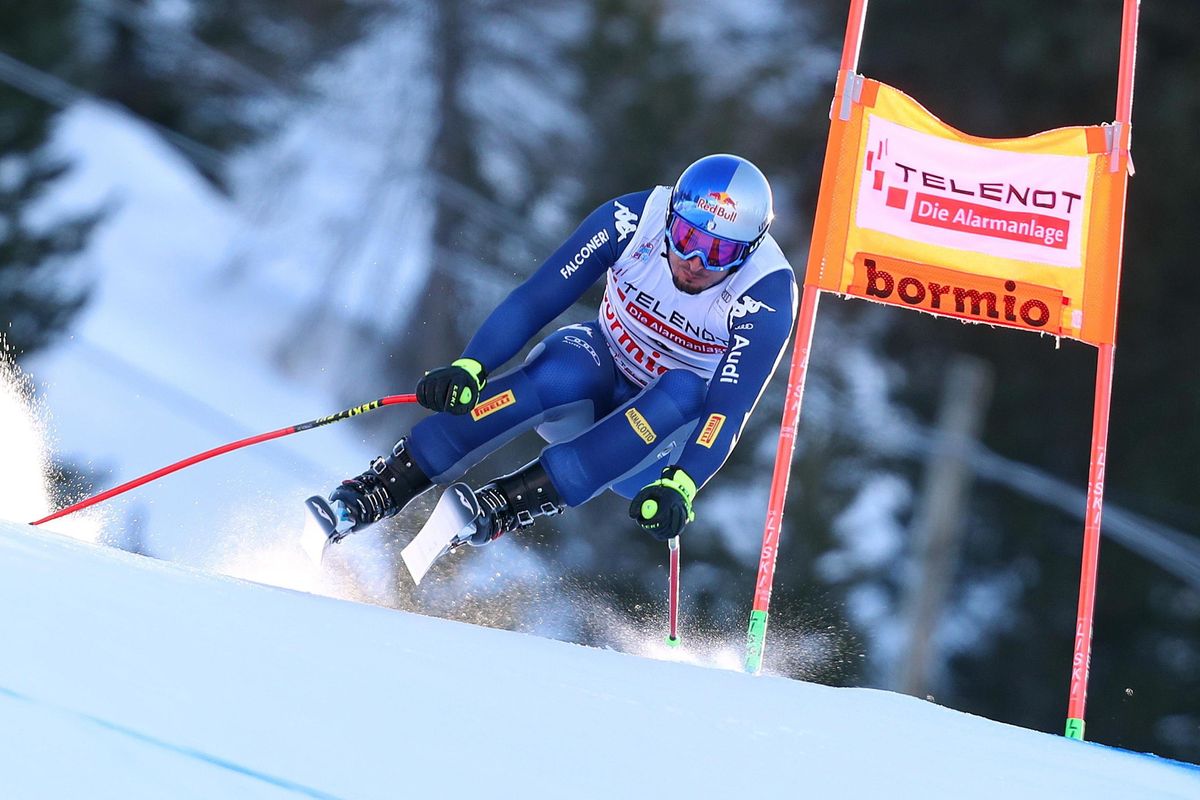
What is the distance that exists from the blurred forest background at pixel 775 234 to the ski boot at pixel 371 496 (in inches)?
327

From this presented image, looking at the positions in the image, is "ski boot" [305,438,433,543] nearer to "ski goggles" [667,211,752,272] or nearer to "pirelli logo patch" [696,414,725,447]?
"pirelli logo patch" [696,414,725,447]

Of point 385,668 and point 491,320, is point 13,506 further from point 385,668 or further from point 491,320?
point 385,668

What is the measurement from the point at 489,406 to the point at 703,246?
2.23 feet

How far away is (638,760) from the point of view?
217cm

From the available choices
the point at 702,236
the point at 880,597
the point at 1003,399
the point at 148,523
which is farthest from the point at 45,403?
the point at 702,236

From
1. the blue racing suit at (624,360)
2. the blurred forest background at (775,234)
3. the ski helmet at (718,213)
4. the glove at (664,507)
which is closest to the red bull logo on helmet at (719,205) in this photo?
the ski helmet at (718,213)

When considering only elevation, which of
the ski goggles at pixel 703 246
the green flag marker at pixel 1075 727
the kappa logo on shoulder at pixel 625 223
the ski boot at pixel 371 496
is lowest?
the green flag marker at pixel 1075 727

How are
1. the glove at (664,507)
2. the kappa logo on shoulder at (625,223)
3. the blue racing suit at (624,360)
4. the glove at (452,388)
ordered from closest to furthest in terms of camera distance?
the glove at (664,507)
the glove at (452,388)
the blue racing suit at (624,360)
the kappa logo on shoulder at (625,223)

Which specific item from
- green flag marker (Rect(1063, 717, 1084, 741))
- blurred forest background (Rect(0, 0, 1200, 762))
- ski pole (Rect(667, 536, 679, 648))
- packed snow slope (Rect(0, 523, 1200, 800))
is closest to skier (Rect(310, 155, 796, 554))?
ski pole (Rect(667, 536, 679, 648))

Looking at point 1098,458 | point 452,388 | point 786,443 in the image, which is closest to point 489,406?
point 452,388

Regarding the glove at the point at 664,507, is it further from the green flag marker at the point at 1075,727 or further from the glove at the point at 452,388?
the green flag marker at the point at 1075,727

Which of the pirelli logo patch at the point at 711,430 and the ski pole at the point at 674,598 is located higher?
the pirelli logo patch at the point at 711,430

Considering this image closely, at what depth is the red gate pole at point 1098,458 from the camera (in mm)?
3975

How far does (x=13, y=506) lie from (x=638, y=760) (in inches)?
125
